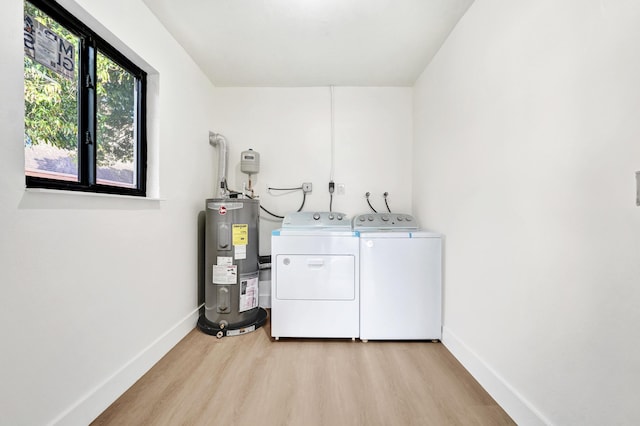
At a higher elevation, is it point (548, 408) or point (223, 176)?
point (223, 176)

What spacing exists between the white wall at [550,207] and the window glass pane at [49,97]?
2.08m

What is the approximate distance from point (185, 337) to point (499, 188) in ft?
7.67

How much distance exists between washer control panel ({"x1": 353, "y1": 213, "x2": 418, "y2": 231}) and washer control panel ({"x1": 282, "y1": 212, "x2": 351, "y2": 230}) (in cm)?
12

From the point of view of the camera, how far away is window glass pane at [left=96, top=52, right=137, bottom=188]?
1.34 meters

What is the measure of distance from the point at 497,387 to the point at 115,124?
2547 millimetres

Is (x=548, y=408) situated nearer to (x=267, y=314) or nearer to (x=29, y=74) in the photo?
(x=267, y=314)

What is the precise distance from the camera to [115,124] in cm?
144

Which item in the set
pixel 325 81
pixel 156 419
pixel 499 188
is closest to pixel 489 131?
pixel 499 188

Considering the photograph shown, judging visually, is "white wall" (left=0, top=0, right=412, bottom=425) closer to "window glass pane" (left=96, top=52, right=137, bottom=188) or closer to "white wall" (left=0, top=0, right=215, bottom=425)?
"white wall" (left=0, top=0, right=215, bottom=425)

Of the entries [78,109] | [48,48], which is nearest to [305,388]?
[78,109]

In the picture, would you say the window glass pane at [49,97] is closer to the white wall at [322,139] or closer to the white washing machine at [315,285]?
the white washing machine at [315,285]

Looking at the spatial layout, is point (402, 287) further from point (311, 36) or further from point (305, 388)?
point (311, 36)

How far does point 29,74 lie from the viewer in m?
0.97

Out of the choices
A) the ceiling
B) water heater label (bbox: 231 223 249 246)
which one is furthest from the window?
water heater label (bbox: 231 223 249 246)
